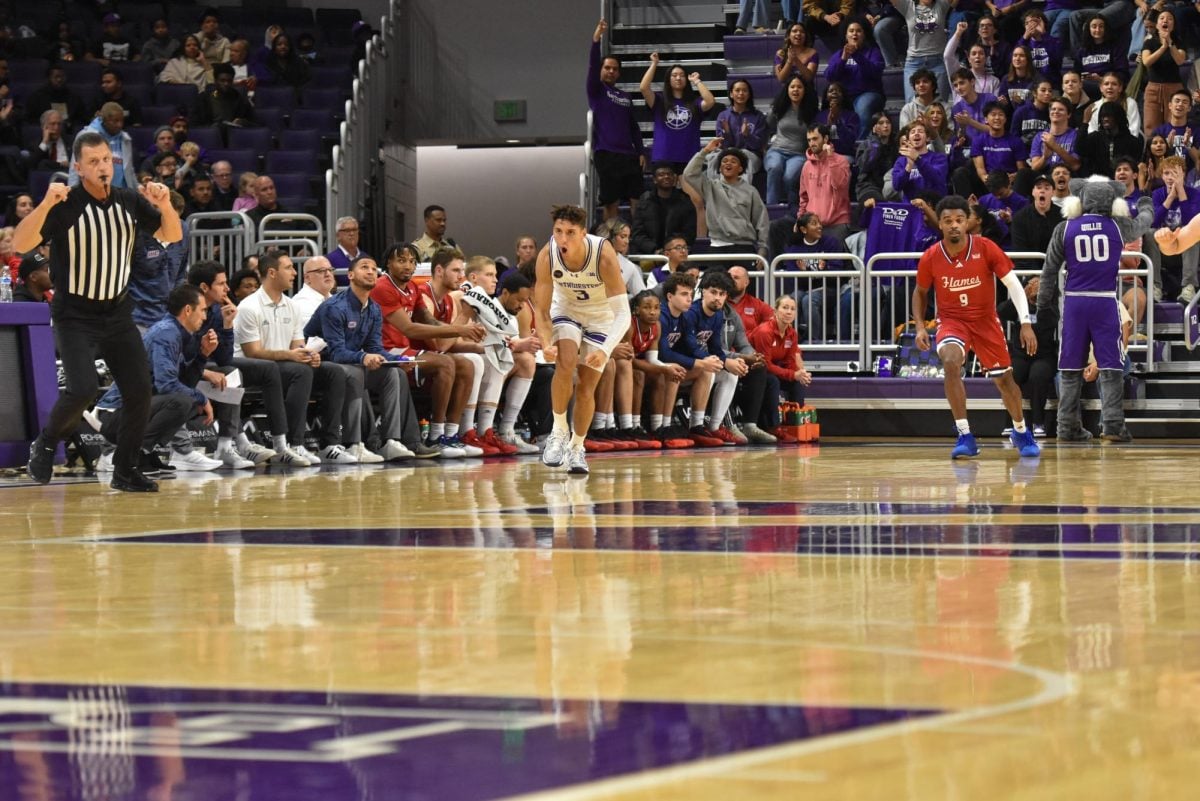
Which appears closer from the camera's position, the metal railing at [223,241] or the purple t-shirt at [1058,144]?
the metal railing at [223,241]

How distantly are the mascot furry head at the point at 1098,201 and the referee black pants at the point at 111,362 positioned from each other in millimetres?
7804

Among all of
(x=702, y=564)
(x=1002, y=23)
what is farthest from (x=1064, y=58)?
(x=702, y=564)

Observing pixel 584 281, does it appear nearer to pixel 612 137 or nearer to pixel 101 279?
pixel 101 279

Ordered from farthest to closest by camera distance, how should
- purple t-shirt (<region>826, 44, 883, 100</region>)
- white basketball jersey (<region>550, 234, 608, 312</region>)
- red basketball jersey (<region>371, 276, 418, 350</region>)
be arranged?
purple t-shirt (<region>826, 44, 883, 100</region>), red basketball jersey (<region>371, 276, 418, 350</region>), white basketball jersey (<region>550, 234, 608, 312</region>)

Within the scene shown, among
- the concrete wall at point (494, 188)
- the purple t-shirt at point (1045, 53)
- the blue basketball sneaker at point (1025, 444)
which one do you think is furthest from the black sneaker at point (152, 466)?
the concrete wall at point (494, 188)

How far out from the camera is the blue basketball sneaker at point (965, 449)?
38.2 ft

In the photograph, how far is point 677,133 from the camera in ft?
59.7

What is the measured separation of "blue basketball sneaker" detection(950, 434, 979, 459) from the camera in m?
11.7

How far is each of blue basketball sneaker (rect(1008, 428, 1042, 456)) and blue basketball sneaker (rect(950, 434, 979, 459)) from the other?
17.3 inches

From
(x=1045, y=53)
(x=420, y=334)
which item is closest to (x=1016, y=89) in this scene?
(x=1045, y=53)

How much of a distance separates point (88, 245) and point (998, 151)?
34.4 feet

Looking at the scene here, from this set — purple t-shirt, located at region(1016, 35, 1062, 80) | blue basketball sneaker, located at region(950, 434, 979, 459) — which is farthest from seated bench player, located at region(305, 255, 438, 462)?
purple t-shirt, located at region(1016, 35, 1062, 80)

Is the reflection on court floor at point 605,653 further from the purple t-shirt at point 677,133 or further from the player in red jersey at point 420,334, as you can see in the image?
the purple t-shirt at point 677,133

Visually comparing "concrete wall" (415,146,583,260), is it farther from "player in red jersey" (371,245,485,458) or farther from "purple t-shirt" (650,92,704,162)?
"player in red jersey" (371,245,485,458)
